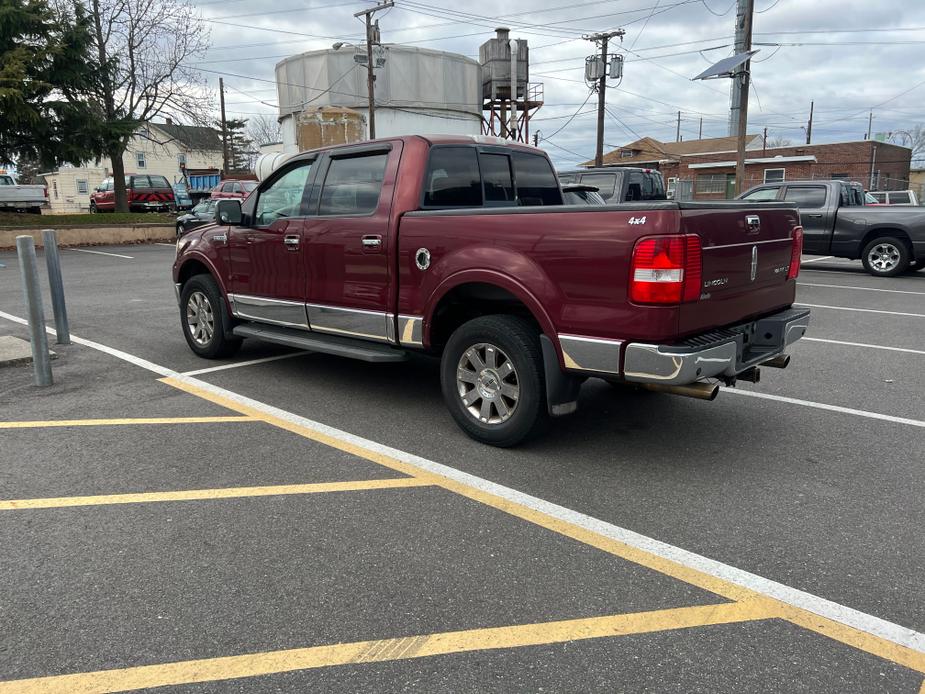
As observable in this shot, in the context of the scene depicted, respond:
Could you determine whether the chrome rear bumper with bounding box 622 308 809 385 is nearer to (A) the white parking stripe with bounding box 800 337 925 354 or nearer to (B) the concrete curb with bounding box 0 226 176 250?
(A) the white parking stripe with bounding box 800 337 925 354

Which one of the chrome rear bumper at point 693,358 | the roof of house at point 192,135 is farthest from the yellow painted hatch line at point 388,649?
the roof of house at point 192,135

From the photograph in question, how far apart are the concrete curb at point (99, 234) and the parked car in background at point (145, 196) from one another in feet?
35.0

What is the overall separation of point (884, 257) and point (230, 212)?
1355 centimetres

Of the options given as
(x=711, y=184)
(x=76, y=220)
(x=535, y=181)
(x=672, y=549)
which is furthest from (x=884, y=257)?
(x=711, y=184)

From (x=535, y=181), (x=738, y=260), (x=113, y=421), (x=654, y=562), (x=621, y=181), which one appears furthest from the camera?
(x=621, y=181)

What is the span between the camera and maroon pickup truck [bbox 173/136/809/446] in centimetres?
381

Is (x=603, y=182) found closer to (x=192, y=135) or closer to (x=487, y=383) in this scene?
(x=487, y=383)

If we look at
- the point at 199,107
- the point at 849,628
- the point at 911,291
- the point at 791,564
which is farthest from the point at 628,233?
the point at 199,107

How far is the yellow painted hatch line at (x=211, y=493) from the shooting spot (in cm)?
381

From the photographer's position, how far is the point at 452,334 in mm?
4863

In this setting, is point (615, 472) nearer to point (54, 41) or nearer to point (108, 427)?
point (108, 427)

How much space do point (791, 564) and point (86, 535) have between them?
331cm

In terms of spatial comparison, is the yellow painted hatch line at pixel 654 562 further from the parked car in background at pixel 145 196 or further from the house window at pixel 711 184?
the house window at pixel 711 184

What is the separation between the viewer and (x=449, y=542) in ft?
11.1
